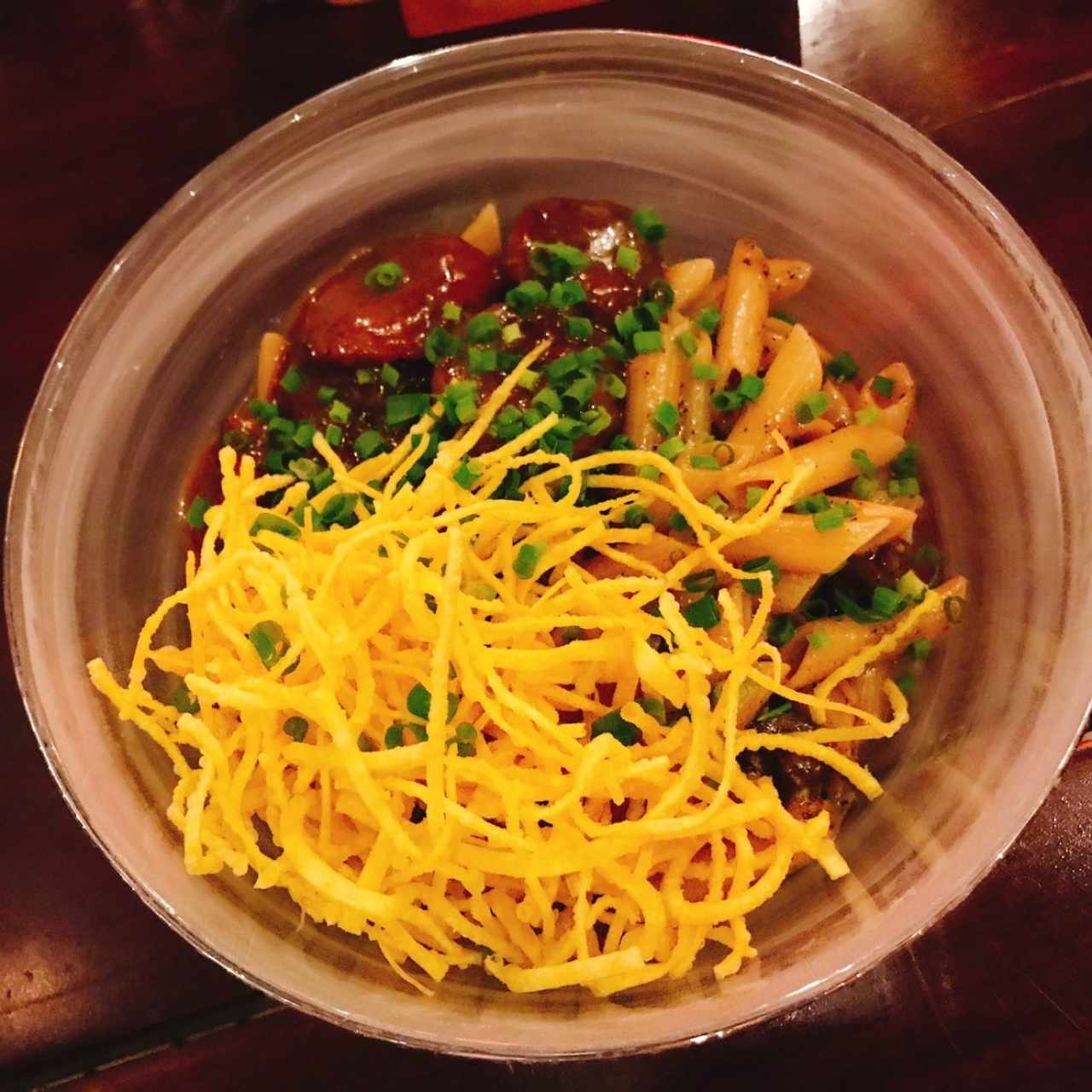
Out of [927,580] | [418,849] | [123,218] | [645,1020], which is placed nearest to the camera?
[418,849]

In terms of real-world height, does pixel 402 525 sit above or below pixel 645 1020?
above

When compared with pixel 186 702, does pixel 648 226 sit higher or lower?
higher

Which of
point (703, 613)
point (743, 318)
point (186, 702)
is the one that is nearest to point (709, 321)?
point (743, 318)

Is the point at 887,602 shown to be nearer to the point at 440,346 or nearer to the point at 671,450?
the point at 671,450

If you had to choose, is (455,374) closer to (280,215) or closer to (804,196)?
(280,215)

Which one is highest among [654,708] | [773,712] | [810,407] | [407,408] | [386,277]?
[386,277]

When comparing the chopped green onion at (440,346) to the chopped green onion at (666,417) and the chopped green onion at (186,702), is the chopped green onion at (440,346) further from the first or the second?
the chopped green onion at (186,702)

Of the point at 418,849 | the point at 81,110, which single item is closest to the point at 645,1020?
the point at 418,849
